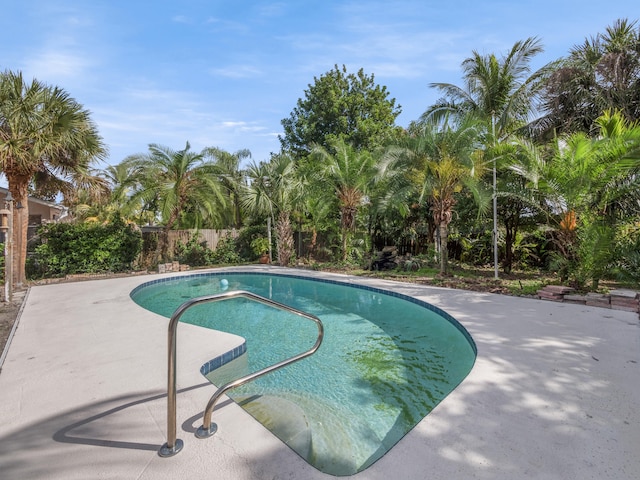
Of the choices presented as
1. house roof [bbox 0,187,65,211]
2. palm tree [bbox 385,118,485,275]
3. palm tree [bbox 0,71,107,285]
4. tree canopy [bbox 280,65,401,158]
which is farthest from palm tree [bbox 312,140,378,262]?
house roof [bbox 0,187,65,211]

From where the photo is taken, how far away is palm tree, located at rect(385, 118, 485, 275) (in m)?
9.12

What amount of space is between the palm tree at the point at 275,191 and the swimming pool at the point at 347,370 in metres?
6.60

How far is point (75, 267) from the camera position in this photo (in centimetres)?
1130

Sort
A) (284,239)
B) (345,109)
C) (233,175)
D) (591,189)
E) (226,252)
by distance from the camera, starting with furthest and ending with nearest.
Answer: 1. (345,109)
2. (233,175)
3. (226,252)
4. (284,239)
5. (591,189)

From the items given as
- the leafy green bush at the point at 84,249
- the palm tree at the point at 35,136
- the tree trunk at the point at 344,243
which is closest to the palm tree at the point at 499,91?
the tree trunk at the point at 344,243

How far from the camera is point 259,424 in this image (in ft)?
8.01

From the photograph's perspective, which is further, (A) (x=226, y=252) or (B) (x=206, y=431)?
(A) (x=226, y=252)

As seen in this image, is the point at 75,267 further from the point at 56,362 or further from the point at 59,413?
the point at 59,413

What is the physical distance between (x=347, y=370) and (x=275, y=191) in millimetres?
11043

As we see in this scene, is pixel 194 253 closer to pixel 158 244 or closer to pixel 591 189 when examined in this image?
pixel 158 244


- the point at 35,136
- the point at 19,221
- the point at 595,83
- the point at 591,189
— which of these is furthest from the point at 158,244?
the point at 595,83

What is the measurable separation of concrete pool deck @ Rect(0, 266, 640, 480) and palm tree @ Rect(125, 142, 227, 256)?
8.76 meters

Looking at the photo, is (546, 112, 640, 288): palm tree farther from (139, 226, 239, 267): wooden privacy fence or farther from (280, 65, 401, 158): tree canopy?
(280, 65, 401, 158): tree canopy

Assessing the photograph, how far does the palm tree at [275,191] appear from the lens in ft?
46.0
